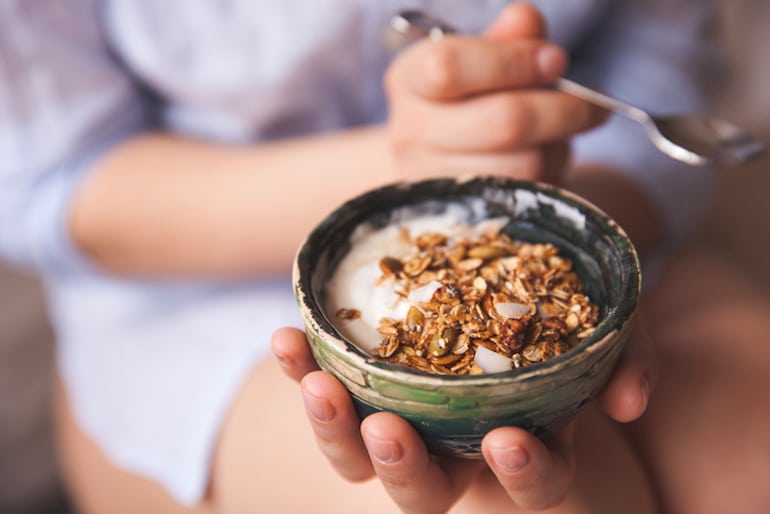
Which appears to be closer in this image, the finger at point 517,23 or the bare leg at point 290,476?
the bare leg at point 290,476

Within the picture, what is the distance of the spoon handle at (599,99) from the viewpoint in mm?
721

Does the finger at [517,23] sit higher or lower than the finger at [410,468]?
higher

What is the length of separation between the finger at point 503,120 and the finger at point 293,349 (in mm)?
286

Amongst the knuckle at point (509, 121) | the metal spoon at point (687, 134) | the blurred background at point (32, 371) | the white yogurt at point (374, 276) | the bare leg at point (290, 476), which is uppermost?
the knuckle at point (509, 121)

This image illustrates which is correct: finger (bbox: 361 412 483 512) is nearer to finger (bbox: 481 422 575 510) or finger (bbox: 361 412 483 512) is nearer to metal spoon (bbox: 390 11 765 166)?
finger (bbox: 481 422 575 510)

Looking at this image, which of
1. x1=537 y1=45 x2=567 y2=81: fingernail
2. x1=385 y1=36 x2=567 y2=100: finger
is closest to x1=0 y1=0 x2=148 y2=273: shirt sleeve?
x1=385 y1=36 x2=567 y2=100: finger

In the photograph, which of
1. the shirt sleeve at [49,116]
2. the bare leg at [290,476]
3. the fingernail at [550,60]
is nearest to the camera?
the bare leg at [290,476]

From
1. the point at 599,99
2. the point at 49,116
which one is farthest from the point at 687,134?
the point at 49,116

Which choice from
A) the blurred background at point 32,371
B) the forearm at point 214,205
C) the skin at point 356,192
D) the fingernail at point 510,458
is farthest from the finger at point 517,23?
the blurred background at point 32,371

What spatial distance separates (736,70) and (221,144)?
4.63ft

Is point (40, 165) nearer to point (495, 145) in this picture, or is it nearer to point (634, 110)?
point (495, 145)

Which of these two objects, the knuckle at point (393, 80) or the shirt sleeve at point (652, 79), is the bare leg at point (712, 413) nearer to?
the shirt sleeve at point (652, 79)

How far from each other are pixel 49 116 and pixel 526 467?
0.69 metres

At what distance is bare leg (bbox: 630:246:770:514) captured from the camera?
2.23 ft
